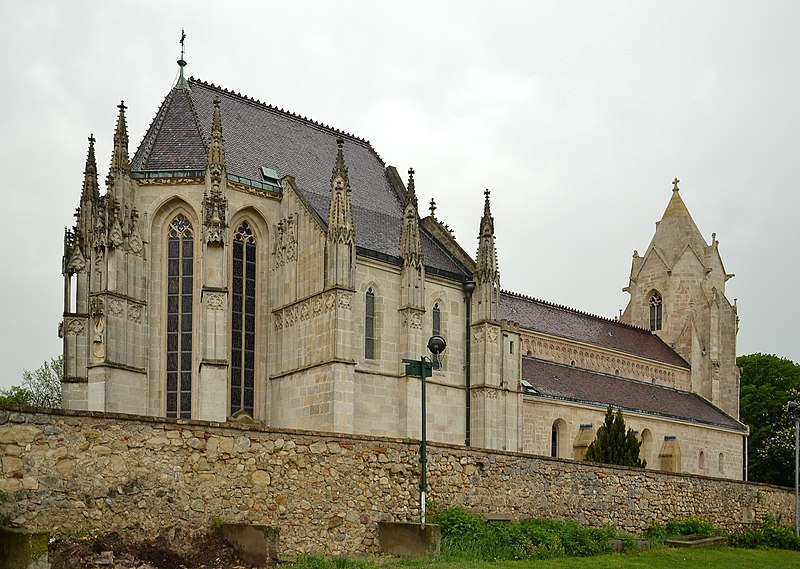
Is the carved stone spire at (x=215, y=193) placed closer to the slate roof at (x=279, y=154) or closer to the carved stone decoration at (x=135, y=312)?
the slate roof at (x=279, y=154)

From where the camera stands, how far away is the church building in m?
29.6

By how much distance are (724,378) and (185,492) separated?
53.1 metres

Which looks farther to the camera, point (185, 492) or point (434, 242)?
point (434, 242)

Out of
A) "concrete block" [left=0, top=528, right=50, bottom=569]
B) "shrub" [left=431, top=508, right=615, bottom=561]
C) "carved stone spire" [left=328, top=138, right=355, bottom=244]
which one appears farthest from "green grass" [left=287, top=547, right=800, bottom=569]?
"carved stone spire" [left=328, top=138, right=355, bottom=244]

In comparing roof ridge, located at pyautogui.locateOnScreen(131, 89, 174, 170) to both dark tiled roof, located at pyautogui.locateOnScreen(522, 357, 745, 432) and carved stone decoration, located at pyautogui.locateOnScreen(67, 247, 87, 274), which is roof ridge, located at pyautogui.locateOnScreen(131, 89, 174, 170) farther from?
dark tiled roof, located at pyautogui.locateOnScreen(522, 357, 745, 432)

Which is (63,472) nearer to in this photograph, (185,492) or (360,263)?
(185,492)

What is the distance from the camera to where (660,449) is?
4906 cm

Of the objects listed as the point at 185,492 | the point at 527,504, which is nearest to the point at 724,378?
the point at 527,504

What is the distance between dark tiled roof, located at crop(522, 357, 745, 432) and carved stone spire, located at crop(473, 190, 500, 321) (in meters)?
7.59

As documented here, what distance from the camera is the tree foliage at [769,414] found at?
62109 millimetres

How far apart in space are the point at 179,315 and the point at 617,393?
26525 mm

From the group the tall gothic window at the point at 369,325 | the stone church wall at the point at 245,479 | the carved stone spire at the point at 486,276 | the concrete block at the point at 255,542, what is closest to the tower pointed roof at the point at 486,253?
the carved stone spire at the point at 486,276

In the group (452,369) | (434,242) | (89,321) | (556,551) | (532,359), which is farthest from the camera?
(532,359)

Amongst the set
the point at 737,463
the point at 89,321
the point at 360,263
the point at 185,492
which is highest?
the point at 360,263
